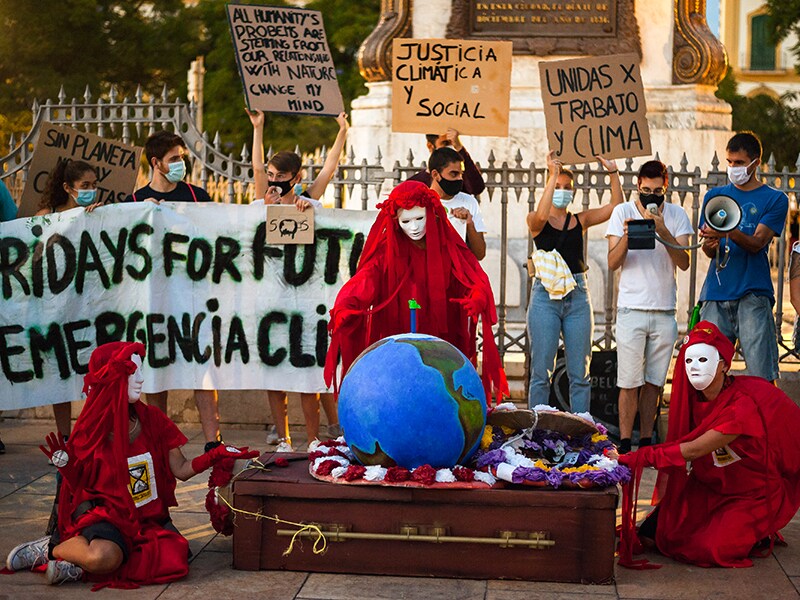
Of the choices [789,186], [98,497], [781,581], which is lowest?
[781,581]

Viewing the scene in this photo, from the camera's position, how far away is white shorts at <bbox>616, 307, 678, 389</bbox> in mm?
8578

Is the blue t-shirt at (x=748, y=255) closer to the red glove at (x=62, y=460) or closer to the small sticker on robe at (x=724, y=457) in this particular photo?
the small sticker on robe at (x=724, y=457)

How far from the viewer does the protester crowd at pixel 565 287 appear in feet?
22.0

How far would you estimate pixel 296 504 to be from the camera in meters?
6.34

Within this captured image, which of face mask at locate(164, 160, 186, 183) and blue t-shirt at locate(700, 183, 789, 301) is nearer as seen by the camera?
blue t-shirt at locate(700, 183, 789, 301)

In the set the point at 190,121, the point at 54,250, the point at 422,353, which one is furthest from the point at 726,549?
the point at 190,121

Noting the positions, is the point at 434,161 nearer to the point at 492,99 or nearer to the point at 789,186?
the point at 492,99

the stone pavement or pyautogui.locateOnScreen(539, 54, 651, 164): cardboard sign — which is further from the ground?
pyautogui.locateOnScreen(539, 54, 651, 164): cardboard sign

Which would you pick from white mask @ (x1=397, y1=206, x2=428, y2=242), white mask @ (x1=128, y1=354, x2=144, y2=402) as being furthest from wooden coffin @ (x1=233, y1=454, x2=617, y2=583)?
white mask @ (x1=397, y1=206, x2=428, y2=242)

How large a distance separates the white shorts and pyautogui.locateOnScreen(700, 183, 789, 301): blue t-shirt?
374 millimetres

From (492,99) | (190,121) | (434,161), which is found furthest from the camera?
(190,121)

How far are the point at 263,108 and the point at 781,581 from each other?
4907 mm

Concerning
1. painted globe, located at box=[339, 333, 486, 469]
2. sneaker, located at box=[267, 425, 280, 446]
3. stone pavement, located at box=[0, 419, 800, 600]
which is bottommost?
stone pavement, located at box=[0, 419, 800, 600]

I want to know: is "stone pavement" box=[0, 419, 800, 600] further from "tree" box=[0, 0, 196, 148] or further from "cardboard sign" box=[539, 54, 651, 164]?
"tree" box=[0, 0, 196, 148]
